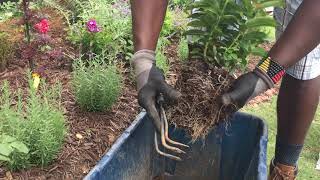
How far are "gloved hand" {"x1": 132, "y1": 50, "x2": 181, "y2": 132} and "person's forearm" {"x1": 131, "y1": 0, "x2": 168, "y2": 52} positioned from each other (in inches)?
4.1

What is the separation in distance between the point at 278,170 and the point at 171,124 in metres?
0.92

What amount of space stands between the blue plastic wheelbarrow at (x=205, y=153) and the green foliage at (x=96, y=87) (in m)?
0.71

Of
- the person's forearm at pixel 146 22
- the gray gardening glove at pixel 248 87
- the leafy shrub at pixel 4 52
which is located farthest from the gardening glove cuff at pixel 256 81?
the leafy shrub at pixel 4 52

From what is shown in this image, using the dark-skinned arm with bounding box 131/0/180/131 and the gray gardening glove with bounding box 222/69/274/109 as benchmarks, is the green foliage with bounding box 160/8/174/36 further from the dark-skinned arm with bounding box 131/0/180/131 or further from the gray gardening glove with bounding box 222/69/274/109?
the gray gardening glove with bounding box 222/69/274/109

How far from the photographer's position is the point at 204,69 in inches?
93.8

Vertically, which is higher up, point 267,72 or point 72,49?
point 267,72

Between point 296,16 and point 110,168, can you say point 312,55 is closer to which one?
point 296,16

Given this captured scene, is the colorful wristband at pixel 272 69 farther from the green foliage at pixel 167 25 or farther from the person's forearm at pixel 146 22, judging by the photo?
the green foliage at pixel 167 25

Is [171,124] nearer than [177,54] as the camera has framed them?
Yes

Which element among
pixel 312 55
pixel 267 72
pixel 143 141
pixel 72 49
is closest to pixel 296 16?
pixel 267 72

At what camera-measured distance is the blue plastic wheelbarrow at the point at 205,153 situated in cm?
250

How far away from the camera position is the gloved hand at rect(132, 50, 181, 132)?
6.80 feet

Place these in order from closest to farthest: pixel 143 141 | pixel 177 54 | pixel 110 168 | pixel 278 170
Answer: pixel 110 168 < pixel 143 141 < pixel 278 170 < pixel 177 54

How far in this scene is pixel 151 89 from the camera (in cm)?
209
